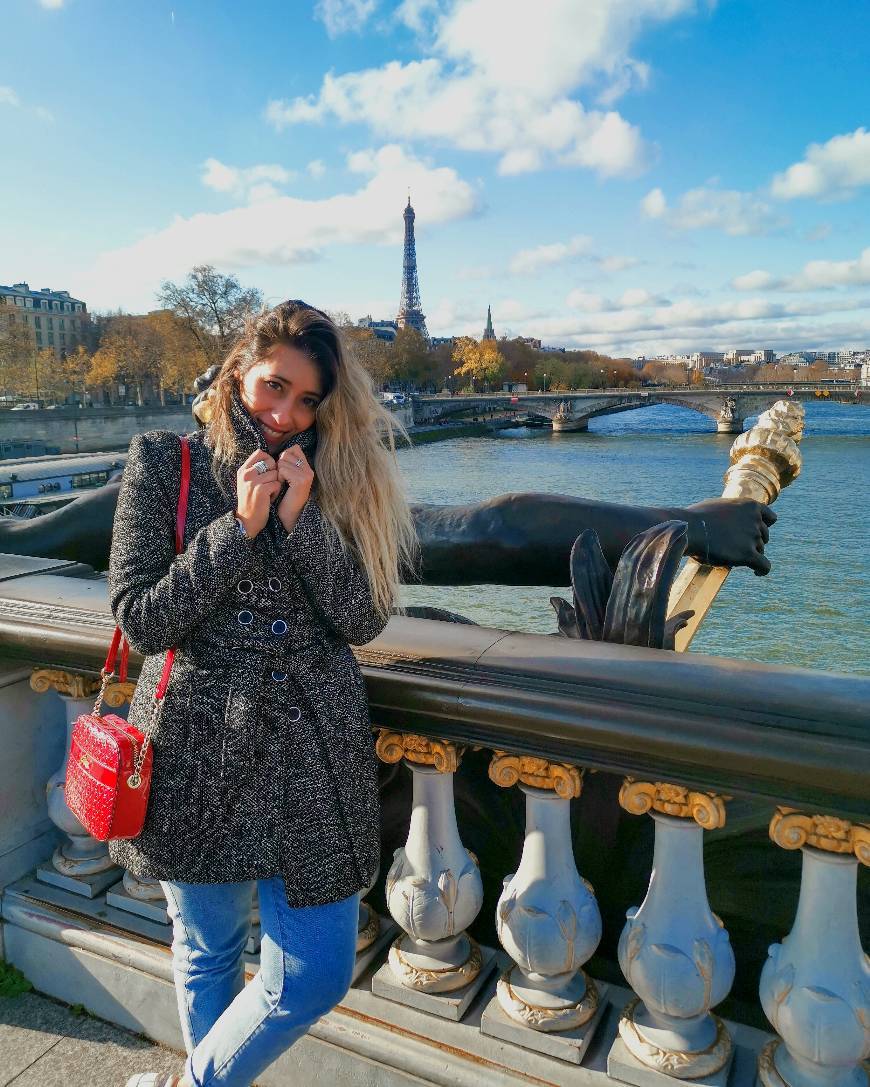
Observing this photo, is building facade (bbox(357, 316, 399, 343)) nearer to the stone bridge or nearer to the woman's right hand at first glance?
the stone bridge

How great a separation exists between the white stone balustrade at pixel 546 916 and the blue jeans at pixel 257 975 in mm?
281

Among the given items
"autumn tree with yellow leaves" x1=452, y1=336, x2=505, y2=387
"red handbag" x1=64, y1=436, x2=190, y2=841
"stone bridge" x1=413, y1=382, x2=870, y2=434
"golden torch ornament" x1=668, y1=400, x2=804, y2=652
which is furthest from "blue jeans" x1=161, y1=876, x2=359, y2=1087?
"autumn tree with yellow leaves" x1=452, y1=336, x2=505, y2=387

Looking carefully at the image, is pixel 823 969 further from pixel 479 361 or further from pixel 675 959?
pixel 479 361

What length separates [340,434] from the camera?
4.77ft

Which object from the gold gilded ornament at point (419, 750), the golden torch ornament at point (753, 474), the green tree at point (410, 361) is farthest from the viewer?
the green tree at point (410, 361)

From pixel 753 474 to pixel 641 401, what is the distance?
2030 inches

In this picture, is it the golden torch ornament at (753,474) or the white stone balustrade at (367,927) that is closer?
the white stone balustrade at (367,927)

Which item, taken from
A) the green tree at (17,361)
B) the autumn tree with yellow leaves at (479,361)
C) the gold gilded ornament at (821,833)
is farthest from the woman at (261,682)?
the autumn tree with yellow leaves at (479,361)

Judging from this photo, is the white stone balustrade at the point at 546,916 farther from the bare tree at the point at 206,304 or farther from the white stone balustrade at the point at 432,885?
the bare tree at the point at 206,304

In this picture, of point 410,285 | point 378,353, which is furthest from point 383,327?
point 378,353

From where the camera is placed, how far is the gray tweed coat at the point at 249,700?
132 centimetres

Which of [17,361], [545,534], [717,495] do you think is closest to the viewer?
[545,534]

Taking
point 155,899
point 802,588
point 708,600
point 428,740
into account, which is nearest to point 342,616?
point 428,740

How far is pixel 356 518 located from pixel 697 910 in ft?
2.59
